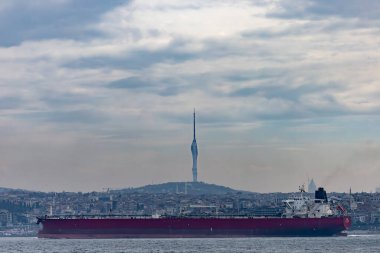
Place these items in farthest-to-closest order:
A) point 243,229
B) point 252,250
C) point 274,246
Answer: point 243,229, point 274,246, point 252,250

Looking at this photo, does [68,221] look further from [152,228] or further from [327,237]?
[327,237]

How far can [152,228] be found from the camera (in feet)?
543

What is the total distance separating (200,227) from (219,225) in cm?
295

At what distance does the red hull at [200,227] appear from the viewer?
16250 cm

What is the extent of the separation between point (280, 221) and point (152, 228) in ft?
65.0

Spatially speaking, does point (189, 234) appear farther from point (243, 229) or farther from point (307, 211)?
point (307, 211)

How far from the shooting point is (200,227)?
165 meters

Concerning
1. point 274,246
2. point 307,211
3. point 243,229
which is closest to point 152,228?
point 243,229

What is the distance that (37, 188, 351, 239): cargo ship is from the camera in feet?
533

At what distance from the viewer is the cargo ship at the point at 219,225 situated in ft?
533

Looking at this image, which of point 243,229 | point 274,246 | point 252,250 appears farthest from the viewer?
point 243,229

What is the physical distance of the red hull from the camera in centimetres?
16250

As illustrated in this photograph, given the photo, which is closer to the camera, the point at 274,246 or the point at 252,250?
the point at 252,250

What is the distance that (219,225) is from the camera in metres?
165
